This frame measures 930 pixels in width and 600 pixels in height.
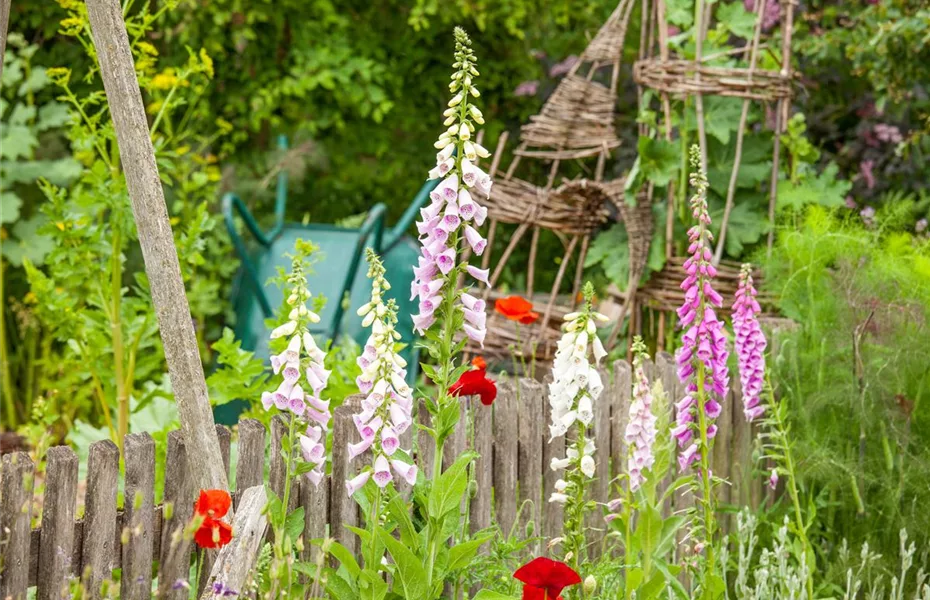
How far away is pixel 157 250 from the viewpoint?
235cm

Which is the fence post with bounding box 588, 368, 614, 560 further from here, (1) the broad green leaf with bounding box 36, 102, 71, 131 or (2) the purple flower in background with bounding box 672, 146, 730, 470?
(1) the broad green leaf with bounding box 36, 102, 71, 131

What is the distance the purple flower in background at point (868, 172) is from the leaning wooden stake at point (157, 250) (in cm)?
352

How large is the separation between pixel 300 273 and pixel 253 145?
466 cm

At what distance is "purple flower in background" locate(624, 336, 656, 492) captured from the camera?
7.47 ft

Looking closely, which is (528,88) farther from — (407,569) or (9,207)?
(407,569)

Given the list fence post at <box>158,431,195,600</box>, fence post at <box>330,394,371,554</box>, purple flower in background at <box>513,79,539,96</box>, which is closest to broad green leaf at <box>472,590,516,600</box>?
fence post at <box>330,394,371,554</box>

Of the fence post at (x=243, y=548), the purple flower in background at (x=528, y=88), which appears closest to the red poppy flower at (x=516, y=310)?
the fence post at (x=243, y=548)

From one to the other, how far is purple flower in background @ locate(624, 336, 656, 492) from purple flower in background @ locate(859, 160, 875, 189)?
9.55ft

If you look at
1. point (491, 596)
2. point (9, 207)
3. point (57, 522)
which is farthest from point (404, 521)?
point (9, 207)

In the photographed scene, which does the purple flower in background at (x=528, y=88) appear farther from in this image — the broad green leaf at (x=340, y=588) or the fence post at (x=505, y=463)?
the broad green leaf at (x=340, y=588)

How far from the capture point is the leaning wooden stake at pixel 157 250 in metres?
2.34

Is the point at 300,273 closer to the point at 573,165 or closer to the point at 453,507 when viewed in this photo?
the point at 453,507

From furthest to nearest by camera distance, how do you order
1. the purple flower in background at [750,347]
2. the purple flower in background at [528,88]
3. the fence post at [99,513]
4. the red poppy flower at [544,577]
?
the purple flower in background at [528,88]
the purple flower in background at [750,347]
the fence post at [99,513]
the red poppy flower at [544,577]

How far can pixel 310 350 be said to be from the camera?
2.11 m
